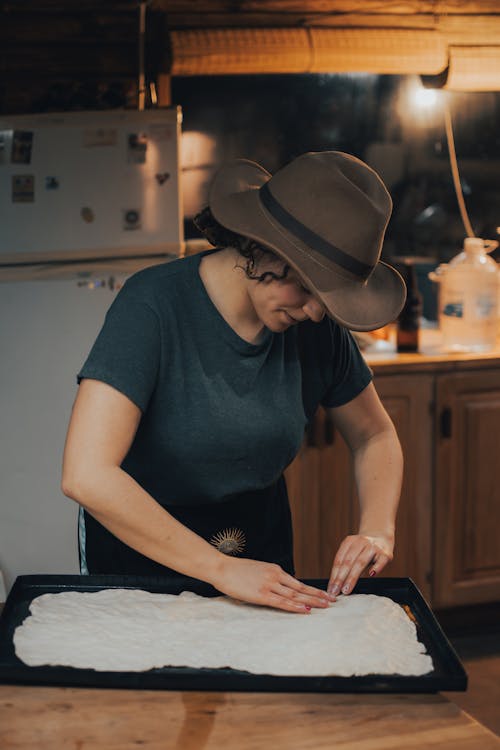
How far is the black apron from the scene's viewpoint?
172cm

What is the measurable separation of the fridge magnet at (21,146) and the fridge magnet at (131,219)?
0.35m

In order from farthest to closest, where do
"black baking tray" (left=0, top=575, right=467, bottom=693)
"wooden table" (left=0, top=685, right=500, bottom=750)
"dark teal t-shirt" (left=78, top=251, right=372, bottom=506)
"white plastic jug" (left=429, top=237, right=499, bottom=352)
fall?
"white plastic jug" (left=429, top=237, right=499, bottom=352)
"dark teal t-shirt" (left=78, top=251, right=372, bottom=506)
"black baking tray" (left=0, top=575, right=467, bottom=693)
"wooden table" (left=0, top=685, right=500, bottom=750)

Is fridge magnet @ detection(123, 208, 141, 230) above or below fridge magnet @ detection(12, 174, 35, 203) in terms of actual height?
below

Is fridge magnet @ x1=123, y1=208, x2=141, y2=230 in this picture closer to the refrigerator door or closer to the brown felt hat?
the refrigerator door

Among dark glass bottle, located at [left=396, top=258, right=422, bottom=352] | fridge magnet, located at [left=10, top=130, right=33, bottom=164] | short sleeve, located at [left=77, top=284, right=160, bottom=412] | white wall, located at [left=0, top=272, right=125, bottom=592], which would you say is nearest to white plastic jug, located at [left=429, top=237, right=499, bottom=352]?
dark glass bottle, located at [left=396, top=258, right=422, bottom=352]

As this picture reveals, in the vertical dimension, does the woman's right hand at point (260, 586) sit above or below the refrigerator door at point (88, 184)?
below

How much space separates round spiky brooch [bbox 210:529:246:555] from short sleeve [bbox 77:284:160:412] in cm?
35

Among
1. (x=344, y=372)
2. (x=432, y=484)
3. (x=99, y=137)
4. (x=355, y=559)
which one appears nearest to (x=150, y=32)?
(x=99, y=137)

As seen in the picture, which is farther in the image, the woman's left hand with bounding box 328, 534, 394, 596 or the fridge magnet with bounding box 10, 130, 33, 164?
the fridge magnet with bounding box 10, 130, 33, 164

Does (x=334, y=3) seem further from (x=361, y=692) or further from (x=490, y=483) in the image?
(x=361, y=692)

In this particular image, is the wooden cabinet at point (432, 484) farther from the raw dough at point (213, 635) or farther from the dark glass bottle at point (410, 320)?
the raw dough at point (213, 635)

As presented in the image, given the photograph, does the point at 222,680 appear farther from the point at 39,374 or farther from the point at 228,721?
the point at 39,374

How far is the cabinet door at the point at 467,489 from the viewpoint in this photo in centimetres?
330

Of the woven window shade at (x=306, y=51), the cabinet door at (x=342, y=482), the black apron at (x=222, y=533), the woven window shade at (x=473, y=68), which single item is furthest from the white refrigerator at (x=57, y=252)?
the black apron at (x=222, y=533)
